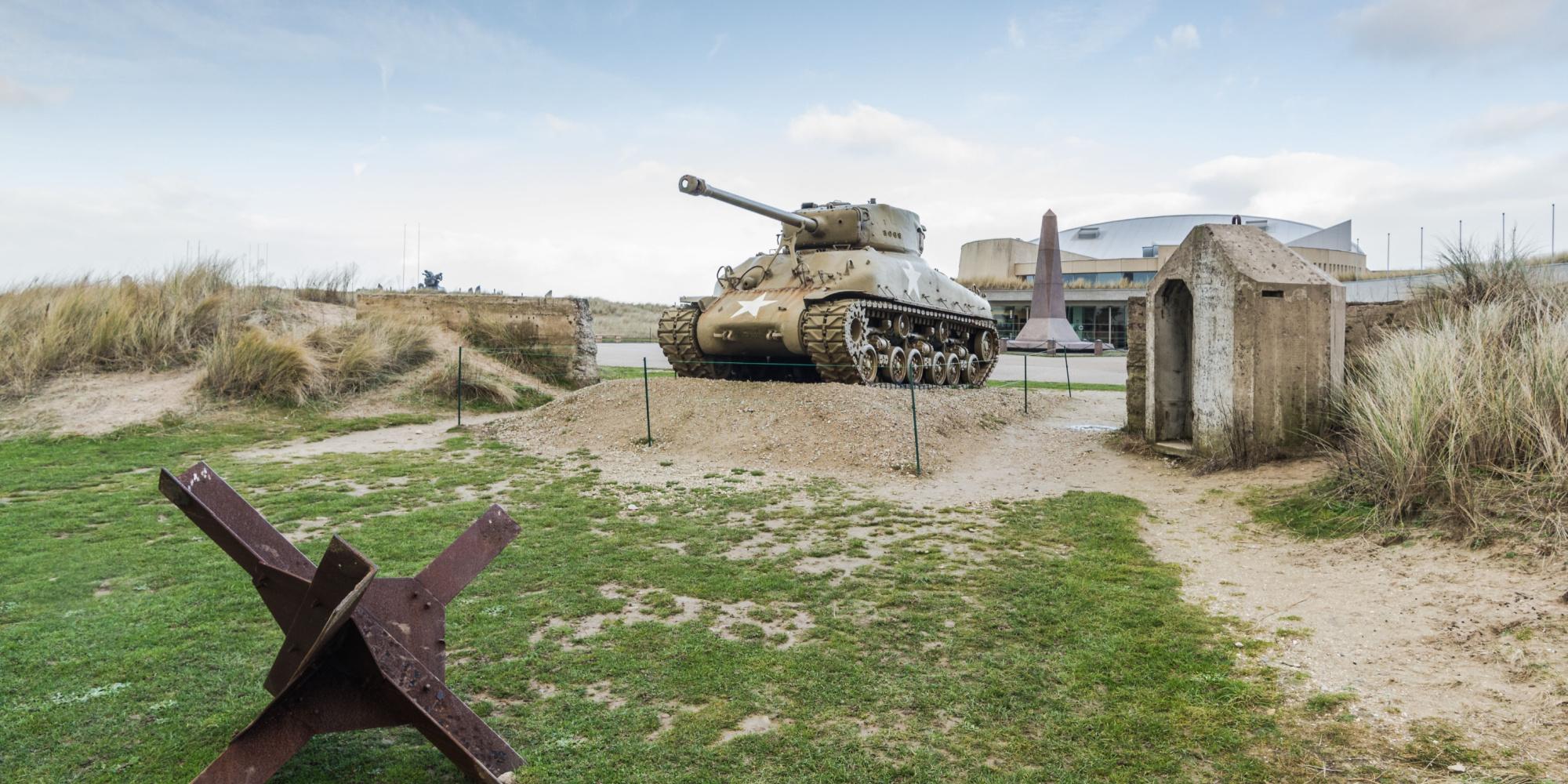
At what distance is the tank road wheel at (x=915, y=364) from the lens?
47.7 ft

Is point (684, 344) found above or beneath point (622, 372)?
above

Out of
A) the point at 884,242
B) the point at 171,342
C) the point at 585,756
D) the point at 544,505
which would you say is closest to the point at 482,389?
the point at 171,342

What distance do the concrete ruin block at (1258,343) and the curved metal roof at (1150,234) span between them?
5298cm

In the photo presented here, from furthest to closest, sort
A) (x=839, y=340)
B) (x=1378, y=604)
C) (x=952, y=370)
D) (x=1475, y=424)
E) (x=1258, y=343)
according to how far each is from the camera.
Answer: (x=952, y=370) → (x=839, y=340) → (x=1258, y=343) → (x=1475, y=424) → (x=1378, y=604)

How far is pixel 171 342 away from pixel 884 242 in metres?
11.4

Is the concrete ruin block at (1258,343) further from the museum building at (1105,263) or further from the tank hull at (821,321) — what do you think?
the museum building at (1105,263)

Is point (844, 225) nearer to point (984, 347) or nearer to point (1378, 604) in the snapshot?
point (984, 347)

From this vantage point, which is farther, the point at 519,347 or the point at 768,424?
the point at 519,347

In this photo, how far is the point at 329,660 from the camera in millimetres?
2840

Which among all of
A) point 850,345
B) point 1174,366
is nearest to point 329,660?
point 1174,366

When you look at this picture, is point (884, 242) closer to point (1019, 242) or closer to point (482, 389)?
point (482, 389)

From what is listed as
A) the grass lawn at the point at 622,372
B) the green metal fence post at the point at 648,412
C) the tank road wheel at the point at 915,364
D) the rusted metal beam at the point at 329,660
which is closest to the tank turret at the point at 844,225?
the tank road wheel at the point at 915,364

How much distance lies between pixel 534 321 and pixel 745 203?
650 centimetres

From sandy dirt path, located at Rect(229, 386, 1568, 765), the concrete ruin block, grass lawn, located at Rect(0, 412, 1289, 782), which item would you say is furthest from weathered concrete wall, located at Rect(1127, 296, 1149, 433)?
grass lawn, located at Rect(0, 412, 1289, 782)
